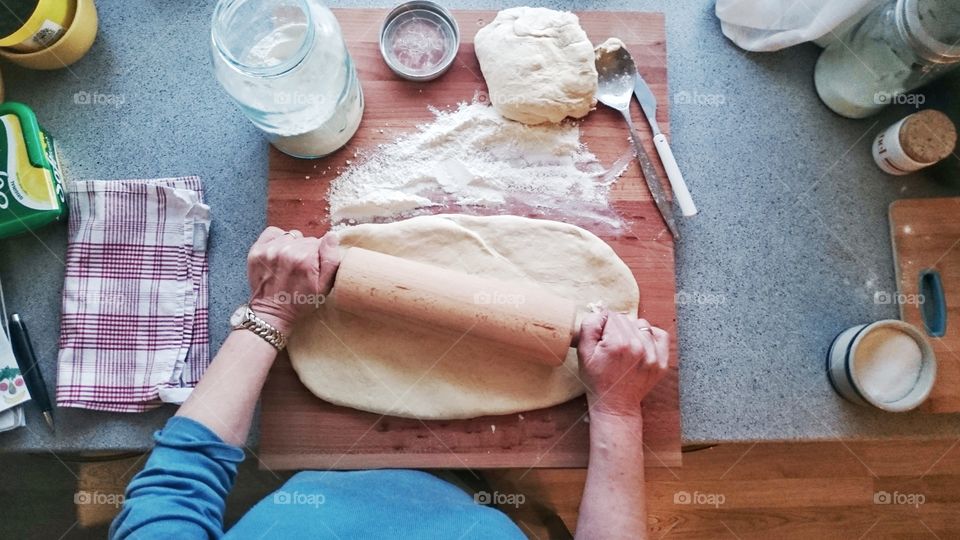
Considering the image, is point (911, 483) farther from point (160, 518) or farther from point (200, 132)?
point (200, 132)

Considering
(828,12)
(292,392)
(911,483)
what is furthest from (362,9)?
(911,483)

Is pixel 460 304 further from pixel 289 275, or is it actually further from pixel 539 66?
pixel 539 66

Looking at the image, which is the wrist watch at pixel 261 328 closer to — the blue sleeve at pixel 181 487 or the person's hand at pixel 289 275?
the person's hand at pixel 289 275

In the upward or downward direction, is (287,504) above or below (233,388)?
below

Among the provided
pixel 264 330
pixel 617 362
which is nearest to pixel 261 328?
pixel 264 330
